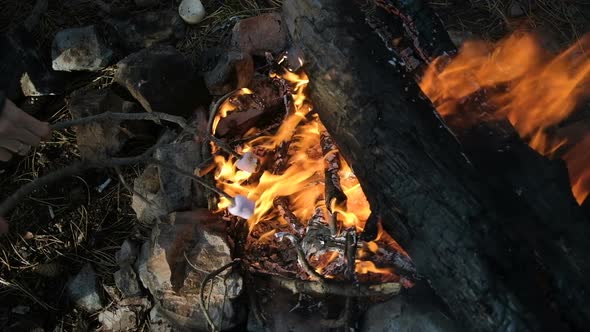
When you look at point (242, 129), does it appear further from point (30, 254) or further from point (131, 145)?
point (30, 254)

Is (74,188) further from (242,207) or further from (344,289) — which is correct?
(344,289)

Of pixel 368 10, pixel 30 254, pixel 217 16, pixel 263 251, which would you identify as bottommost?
pixel 30 254

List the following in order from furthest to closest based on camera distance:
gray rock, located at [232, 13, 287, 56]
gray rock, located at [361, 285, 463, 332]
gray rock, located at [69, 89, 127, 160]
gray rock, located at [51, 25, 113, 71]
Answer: gray rock, located at [51, 25, 113, 71] → gray rock, located at [232, 13, 287, 56] → gray rock, located at [69, 89, 127, 160] → gray rock, located at [361, 285, 463, 332]

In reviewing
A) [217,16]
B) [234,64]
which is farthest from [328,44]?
[217,16]

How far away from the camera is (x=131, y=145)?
3.19m

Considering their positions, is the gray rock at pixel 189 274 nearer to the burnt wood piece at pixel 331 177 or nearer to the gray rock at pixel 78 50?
the burnt wood piece at pixel 331 177

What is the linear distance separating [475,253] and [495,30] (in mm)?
2112

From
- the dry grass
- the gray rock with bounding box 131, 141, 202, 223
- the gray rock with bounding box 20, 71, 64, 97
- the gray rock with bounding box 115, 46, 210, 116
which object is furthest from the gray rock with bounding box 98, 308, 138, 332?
the dry grass

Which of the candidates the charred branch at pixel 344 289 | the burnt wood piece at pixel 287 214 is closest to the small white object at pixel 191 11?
the burnt wood piece at pixel 287 214

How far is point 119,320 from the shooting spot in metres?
2.88

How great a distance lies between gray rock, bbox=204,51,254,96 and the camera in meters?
2.97

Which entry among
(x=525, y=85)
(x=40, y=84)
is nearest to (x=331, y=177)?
(x=525, y=85)

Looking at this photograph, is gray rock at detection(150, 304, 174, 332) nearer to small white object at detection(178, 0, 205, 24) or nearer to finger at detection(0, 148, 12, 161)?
finger at detection(0, 148, 12, 161)

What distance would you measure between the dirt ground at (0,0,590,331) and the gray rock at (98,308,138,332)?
0.32 feet
